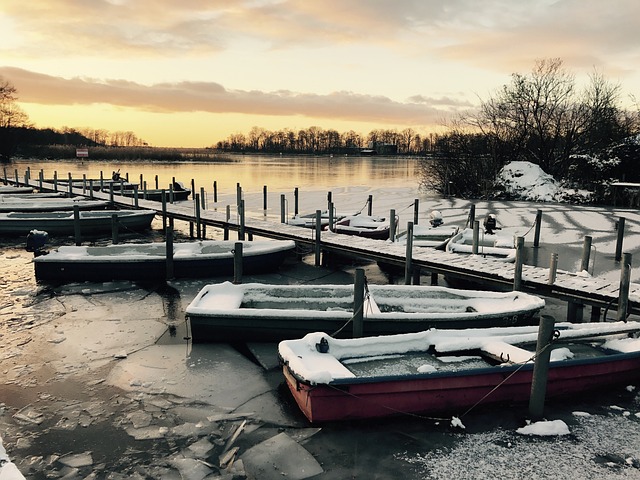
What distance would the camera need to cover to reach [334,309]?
8984mm

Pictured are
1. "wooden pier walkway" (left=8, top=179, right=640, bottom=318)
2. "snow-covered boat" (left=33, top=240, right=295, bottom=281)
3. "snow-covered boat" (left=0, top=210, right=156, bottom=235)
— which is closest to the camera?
"wooden pier walkway" (left=8, top=179, right=640, bottom=318)

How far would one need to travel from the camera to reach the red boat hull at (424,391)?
567 cm

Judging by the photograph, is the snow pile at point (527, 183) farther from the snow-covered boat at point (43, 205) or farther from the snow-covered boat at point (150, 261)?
the snow-covered boat at point (43, 205)

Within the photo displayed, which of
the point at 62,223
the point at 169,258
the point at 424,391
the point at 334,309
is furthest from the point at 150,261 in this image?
the point at 62,223

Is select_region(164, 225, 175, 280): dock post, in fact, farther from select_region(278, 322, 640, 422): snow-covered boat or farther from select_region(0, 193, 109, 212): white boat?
select_region(0, 193, 109, 212): white boat

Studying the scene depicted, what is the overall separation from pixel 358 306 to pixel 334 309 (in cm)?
133

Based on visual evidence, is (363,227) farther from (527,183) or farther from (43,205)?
(527,183)

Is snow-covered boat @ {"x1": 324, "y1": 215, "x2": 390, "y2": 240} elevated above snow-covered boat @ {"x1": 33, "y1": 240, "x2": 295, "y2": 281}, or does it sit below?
above

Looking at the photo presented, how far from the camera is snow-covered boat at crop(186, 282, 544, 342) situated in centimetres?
805

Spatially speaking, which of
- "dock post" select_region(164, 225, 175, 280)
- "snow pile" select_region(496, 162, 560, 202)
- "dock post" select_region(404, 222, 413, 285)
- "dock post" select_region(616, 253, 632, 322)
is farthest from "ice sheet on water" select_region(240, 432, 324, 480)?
"snow pile" select_region(496, 162, 560, 202)

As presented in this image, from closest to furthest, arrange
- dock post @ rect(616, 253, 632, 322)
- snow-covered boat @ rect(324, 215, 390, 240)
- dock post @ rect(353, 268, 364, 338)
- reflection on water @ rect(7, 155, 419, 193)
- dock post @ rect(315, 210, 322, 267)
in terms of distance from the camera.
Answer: dock post @ rect(353, 268, 364, 338) < dock post @ rect(616, 253, 632, 322) < dock post @ rect(315, 210, 322, 267) < snow-covered boat @ rect(324, 215, 390, 240) < reflection on water @ rect(7, 155, 419, 193)

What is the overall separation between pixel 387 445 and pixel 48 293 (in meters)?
9.09

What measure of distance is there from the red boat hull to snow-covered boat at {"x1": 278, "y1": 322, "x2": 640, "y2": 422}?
12 mm

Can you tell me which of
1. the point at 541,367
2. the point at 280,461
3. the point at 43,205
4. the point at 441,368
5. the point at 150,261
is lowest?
the point at 280,461
